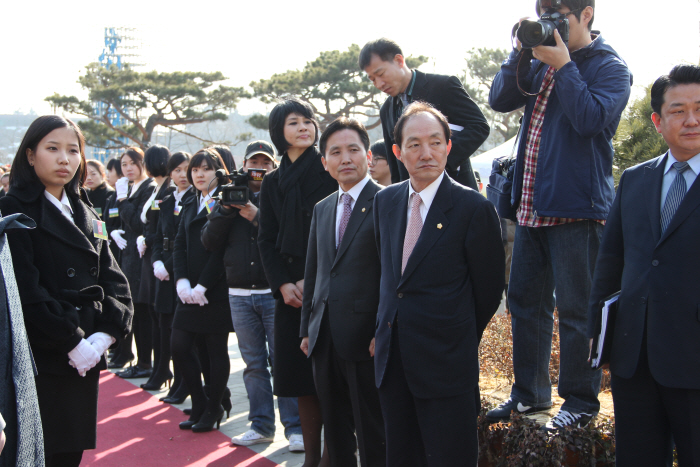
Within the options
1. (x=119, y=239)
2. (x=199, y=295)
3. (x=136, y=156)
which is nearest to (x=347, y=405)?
(x=199, y=295)

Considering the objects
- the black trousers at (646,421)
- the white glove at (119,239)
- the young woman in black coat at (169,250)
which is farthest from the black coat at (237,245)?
the black trousers at (646,421)

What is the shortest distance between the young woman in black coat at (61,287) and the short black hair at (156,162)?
290 centimetres

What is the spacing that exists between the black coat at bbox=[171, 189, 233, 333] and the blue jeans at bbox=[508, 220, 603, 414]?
2.22 m

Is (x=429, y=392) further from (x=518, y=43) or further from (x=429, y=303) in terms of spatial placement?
(x=518, y=43)

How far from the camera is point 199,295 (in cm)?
447

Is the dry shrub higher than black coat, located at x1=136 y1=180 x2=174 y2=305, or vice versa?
black coat, located at x1=136 y1=180 x2=174 y2=305

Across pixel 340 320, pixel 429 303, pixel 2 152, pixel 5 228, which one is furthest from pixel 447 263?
pixel 2 152

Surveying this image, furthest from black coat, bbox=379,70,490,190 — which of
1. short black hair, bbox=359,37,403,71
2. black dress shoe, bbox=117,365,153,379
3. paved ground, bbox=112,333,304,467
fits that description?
black dress shoe, bbox=117,365,153,379

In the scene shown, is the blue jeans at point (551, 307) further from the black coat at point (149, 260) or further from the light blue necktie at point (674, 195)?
the black coat at point (149, 260)

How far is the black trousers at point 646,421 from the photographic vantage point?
2.23 m

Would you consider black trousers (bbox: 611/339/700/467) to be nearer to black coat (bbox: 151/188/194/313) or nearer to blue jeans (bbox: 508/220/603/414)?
blue jeans (bbox: 508/220/603/414)

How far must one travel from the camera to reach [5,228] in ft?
7.07

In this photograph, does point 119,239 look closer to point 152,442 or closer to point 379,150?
point 152,442

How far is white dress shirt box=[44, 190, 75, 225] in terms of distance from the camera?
2.92 metres
